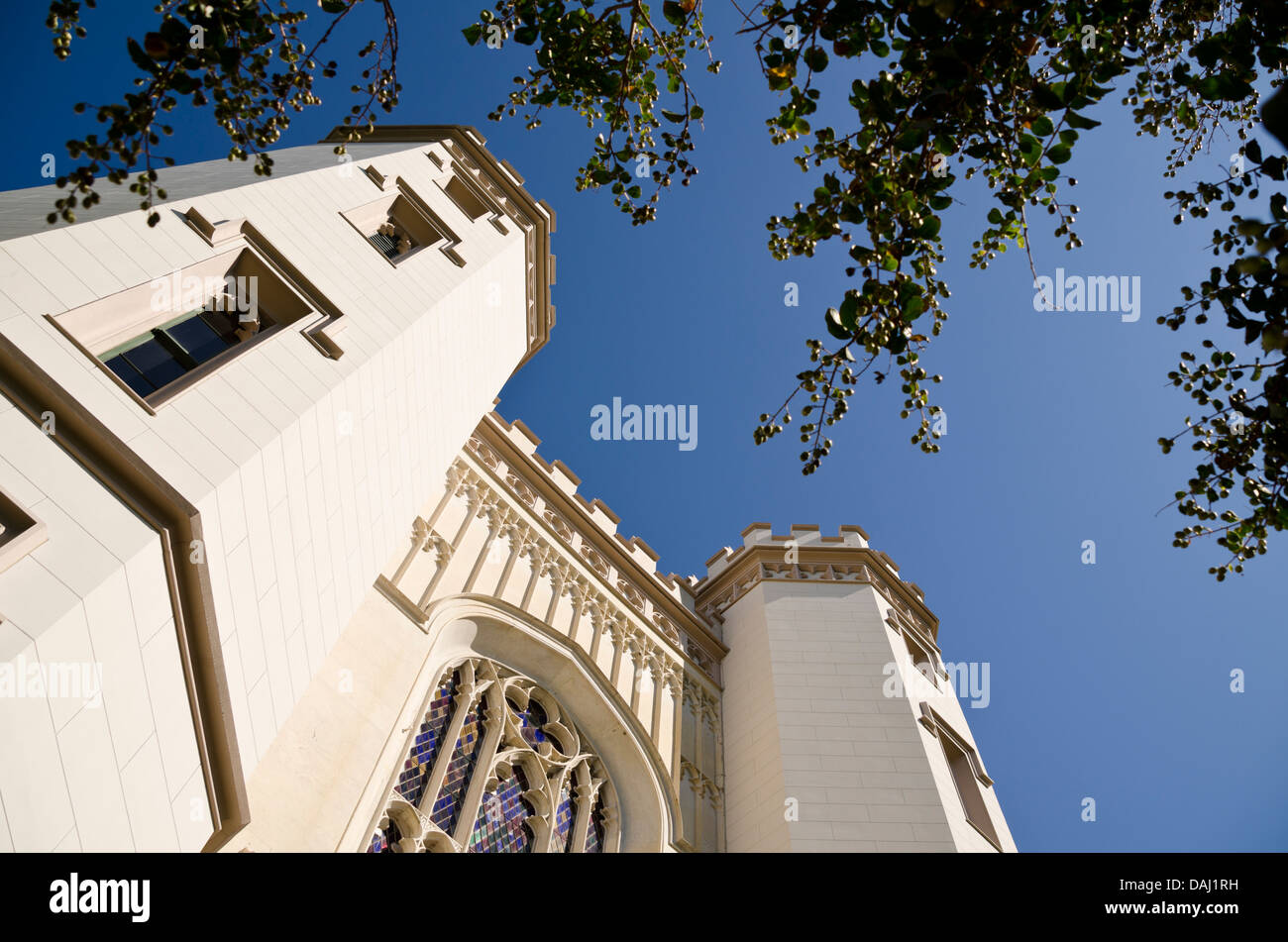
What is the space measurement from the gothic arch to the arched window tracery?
0.01 metres

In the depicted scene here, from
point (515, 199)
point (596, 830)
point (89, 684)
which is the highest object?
point (515, 199)

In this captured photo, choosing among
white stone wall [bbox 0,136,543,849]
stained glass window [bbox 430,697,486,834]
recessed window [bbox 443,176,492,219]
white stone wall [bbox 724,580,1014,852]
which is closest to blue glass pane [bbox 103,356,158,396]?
white stone wall [bbox 0,136,543,849]

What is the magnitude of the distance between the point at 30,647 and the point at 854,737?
32.4 feet

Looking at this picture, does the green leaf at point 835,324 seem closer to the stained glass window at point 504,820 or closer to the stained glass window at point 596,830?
the stained glass window at point 504,820

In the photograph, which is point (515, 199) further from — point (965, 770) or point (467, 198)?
point (965, 770)

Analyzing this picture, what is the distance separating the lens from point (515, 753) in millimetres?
9383

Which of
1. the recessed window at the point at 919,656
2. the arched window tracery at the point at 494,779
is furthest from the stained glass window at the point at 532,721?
the recessed window at the point at 919,656

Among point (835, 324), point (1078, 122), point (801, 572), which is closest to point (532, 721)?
point (801, 572)

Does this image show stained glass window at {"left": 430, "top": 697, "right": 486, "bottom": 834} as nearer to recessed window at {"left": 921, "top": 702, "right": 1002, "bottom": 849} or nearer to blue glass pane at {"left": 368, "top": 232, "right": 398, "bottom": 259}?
blue glass pane at {"left": 368, "top": 232, "right": 398, "bottom": 259}

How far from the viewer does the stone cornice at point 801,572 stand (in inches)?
597
